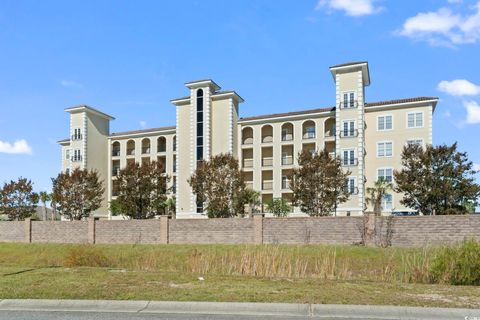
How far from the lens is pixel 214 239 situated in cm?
3297

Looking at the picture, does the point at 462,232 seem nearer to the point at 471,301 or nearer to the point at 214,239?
the point at 214,239

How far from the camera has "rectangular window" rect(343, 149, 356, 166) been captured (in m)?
49.2

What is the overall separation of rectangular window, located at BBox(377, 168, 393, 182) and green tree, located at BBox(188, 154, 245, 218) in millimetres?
18417

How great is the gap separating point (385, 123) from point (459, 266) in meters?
40.8

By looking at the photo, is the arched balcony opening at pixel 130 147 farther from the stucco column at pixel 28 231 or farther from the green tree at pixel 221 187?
the green tree at pixel 221 187

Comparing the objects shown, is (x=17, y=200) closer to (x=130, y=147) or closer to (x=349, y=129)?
(x=130, y=147)

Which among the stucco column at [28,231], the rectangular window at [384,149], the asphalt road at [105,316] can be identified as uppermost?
the rectangular window at [384,149]

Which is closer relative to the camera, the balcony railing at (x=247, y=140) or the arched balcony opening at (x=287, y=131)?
the arched balcony opening at (x=287, y=131)

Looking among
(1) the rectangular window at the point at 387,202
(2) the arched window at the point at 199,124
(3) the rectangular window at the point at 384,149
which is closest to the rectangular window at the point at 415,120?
(3) the rectangular window at the point at 384,149

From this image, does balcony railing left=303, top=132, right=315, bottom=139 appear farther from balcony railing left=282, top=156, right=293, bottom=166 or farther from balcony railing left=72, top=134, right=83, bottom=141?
balcony railing left=72, top=134, right=83, bottom=141

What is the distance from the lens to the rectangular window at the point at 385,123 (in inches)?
2000

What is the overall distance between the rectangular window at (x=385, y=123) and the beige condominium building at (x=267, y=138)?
0.03 m

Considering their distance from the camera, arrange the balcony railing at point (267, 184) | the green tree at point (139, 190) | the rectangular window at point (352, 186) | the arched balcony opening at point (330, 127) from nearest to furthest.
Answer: the green tree at point (139, 190), the rectangular window at point (352, 186), the arched balcony opening at point (330, 127), the balcony railing at point (267, 184)

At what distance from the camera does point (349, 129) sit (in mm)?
49375
